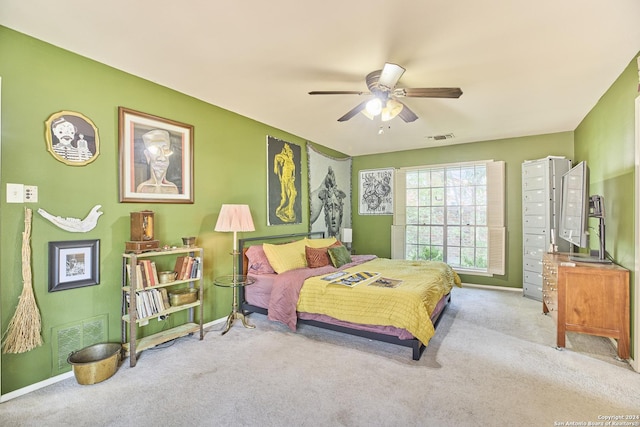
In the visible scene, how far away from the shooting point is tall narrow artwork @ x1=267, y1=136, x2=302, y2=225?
4.40 m

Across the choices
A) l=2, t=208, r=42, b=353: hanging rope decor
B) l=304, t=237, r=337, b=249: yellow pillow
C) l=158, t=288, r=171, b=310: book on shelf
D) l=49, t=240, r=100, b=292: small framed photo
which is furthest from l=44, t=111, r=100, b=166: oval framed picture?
l=304, t=237, r=337, b=249: yellow pillow

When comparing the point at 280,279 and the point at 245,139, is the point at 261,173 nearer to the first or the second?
the point at 245,139

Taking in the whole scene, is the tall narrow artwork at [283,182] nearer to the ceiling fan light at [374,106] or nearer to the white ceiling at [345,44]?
the white ceiling at [345,44]

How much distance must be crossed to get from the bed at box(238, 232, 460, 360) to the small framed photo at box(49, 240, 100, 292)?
1606 millimetres

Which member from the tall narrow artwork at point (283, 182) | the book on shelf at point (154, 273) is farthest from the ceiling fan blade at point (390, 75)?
the book on shelf at point (154, 273)

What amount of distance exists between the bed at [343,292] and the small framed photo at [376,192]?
202 centimetres

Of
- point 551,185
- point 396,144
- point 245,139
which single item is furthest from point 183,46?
point 551,185

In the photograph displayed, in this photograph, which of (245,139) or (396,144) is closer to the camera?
(245,139)

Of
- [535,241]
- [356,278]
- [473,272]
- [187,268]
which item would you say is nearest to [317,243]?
[356,278]

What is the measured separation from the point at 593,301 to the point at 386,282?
6.13ft

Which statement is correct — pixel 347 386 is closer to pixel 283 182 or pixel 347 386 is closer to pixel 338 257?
pixel 338 257

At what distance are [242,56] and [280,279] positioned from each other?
7.58 ft

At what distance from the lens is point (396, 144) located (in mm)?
5547

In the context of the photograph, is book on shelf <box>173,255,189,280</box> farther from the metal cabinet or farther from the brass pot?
the metal cabinet
